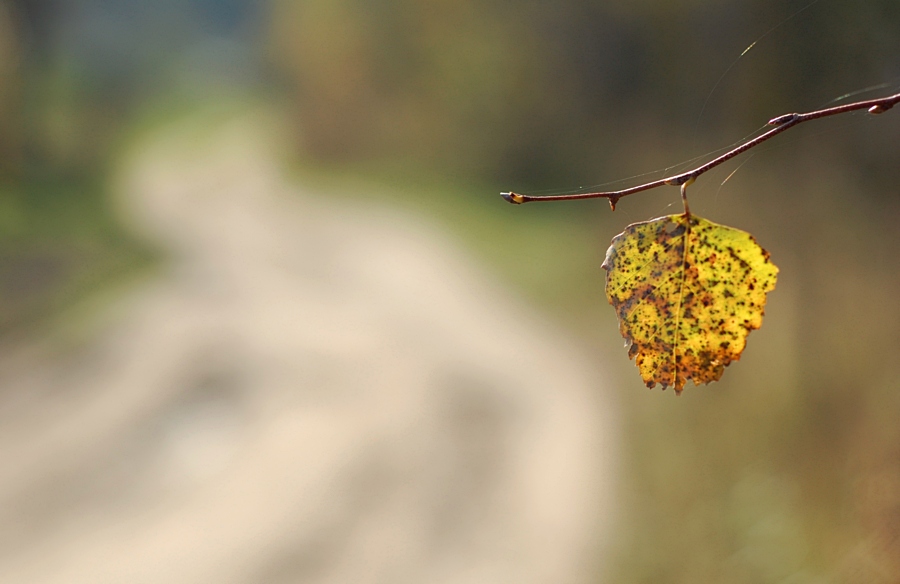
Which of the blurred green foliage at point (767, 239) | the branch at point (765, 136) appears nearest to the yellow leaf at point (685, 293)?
the branch at point (765, 136)

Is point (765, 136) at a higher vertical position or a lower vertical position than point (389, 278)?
lower

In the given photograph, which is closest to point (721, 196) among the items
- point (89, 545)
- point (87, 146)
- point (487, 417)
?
point (487, 417)

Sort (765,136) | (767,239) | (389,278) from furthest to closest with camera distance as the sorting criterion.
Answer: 1. (389,278)
2. (767,239)
3. (765,136)

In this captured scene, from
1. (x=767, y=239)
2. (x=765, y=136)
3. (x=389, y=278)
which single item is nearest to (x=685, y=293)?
(x=765, y=136)

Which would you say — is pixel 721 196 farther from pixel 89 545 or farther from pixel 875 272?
pixel 89 545

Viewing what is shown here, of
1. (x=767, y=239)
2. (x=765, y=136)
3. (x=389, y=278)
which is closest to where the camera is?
(x=765, y=136)

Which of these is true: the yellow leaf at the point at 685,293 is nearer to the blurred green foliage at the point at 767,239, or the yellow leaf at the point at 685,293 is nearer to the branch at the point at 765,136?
the branch at the point at 765,136

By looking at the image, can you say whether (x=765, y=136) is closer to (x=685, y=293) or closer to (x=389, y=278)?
→ (x=685, y=293)

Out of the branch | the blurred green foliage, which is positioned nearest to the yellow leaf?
the branch

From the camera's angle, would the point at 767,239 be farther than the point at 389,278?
No
